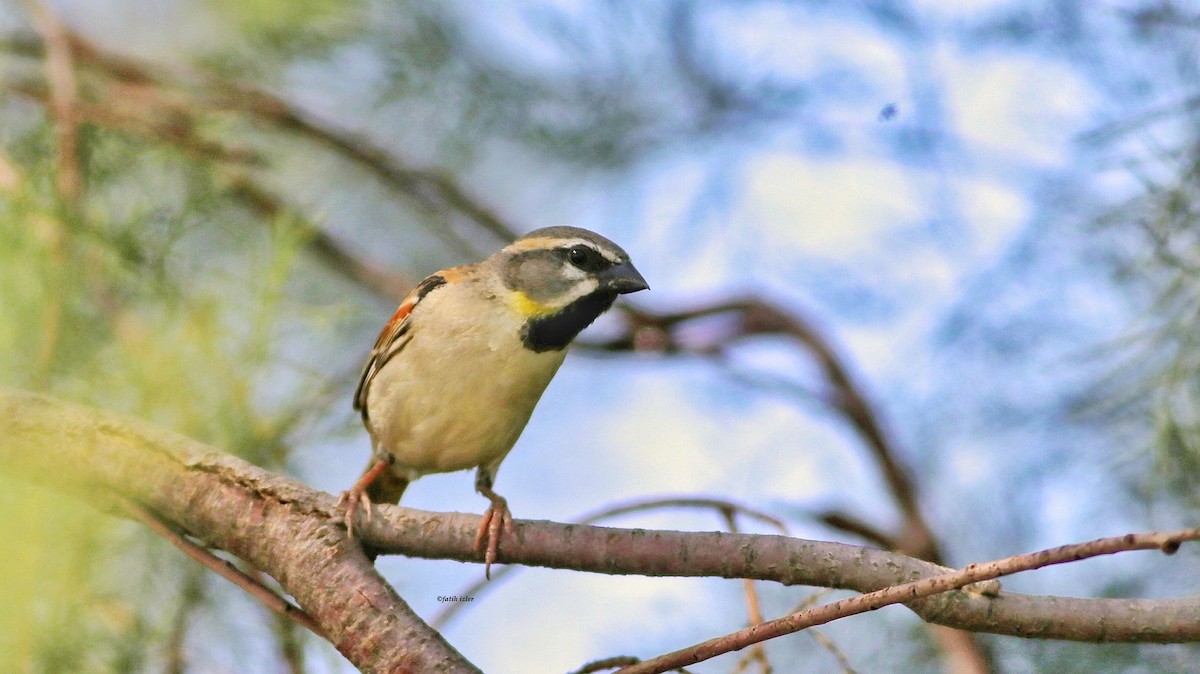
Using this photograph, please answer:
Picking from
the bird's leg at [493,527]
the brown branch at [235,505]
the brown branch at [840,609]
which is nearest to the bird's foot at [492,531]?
the bird's leg at [493,527]

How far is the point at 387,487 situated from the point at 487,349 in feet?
2.48

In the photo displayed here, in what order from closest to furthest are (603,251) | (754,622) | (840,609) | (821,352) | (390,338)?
1. (840,609)
2. (754,622)
3. (603,251)
4. (390,338)
5. (821,352)

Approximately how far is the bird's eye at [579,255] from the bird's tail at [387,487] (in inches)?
37.0

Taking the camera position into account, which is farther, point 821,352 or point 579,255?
point 821,352

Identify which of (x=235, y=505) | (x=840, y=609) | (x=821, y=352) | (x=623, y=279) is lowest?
(x=840, y=609)

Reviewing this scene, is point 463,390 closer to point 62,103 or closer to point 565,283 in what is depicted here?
point 565,283

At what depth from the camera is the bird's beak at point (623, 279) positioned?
11.4 ft

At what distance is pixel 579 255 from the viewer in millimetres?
3600

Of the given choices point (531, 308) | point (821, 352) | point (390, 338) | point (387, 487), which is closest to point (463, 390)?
point (531, 308)

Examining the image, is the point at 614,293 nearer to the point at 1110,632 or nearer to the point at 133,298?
the point at 133,298

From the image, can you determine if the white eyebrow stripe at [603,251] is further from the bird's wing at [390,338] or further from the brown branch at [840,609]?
the brown branch at [840,609]

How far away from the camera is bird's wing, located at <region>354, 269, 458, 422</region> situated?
3.75m

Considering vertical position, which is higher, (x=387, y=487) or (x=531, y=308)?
(x=531, y=308)

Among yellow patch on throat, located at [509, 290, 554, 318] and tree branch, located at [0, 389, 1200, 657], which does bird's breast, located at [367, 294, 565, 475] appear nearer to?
yellow patch on throat, located at [509, 290, 554, 318]
